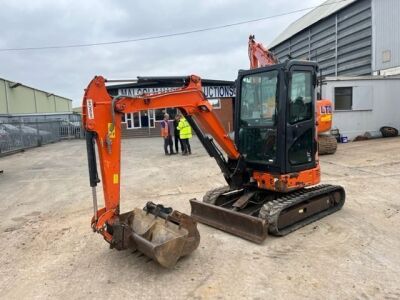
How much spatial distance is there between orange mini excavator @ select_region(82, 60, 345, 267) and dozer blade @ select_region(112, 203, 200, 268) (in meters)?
0.01

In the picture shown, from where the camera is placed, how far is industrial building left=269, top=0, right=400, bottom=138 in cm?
1653

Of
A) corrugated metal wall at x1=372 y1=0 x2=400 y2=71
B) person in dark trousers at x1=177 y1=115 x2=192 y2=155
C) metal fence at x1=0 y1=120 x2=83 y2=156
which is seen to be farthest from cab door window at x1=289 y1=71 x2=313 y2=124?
metal fence at x1=0 y1=120 x2=83 y2=156

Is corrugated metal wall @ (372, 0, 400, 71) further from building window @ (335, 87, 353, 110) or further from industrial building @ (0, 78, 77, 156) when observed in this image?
industrial building @ (0, 78, 77, 156)

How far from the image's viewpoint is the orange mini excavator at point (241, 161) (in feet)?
14.5

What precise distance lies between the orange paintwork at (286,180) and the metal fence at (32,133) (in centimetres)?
1515

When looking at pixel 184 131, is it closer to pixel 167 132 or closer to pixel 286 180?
pixel 167 132

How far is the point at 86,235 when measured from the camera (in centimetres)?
579

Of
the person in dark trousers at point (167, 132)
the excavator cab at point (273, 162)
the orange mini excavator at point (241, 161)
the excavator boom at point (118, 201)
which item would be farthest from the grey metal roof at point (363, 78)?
the excavator boom at point (118, 201)

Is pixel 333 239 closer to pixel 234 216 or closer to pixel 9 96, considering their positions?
pixel 234 216

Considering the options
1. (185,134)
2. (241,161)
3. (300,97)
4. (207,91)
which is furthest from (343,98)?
(207,91)

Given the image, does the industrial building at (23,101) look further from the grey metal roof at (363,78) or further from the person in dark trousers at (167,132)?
the grey metal roof at (363,78)

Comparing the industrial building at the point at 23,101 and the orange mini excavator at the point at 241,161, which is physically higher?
the industrial building at the point at 23,101

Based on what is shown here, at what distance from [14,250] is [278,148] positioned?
385cm

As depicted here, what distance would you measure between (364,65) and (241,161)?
568 inches
